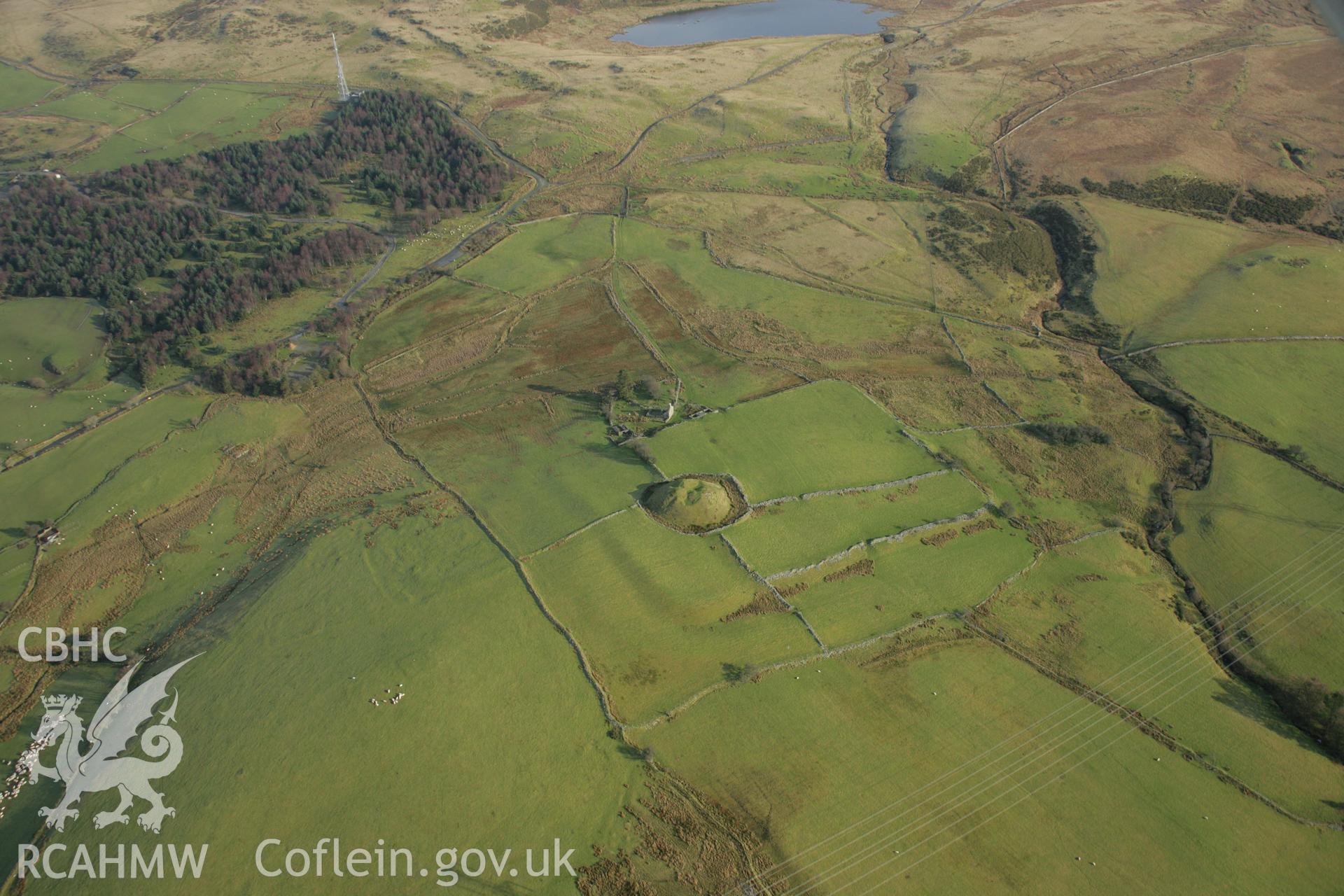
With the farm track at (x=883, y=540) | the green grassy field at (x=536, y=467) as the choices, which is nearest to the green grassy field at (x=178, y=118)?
the green grassy field at (x=536, y=467)

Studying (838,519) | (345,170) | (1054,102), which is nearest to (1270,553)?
(838,519)

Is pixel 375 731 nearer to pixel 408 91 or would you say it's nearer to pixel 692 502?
pixel 692 502

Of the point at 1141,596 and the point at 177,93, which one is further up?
the point at 177,93

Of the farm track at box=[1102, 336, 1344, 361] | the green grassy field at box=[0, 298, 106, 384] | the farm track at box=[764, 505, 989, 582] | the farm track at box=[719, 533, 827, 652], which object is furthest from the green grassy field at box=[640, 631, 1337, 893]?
the green grassy field at box=[0, 298, 106, 384]

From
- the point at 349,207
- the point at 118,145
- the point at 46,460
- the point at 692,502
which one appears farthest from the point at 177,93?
the point at 692,502

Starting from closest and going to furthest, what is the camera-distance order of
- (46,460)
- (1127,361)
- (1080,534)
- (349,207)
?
(1080,534)
(46,460)
(1127,361)
(349,207)

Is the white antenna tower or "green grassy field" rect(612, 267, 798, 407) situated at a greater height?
the white antenna tower

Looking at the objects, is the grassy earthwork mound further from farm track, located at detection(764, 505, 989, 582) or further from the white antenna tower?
the white antenna tower
